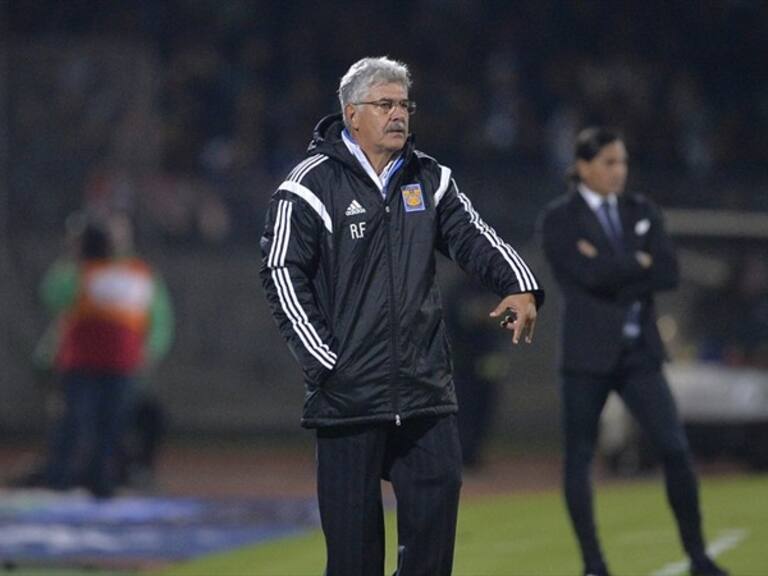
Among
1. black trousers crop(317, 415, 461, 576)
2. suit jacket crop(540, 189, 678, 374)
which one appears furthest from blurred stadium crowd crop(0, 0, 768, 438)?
black trousers crop(317, 415, 461, 576)

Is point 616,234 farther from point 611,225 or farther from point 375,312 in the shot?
point 375,312

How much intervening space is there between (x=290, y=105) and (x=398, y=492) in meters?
18.9

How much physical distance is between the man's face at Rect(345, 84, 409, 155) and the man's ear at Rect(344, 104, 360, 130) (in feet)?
0.13

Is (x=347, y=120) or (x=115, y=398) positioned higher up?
(x=347, y=120)

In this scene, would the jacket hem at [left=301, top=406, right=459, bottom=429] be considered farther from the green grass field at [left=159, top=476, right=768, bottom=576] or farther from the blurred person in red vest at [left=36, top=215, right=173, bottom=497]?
the blurred person in red vest at [left=36, top=215, right=173, bottom=497]

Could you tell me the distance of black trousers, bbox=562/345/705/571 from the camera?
30.3 feet

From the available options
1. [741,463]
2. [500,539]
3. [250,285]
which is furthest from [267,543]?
[250,285]

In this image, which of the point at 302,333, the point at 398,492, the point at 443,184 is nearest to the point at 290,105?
the point at 443,184

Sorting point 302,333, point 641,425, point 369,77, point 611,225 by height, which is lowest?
point 641,425

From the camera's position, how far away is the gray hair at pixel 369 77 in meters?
6.63

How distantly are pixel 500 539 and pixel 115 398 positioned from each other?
4.41 meters

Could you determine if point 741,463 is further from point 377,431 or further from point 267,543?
point 377,431

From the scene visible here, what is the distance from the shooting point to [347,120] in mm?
6742

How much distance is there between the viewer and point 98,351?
15.4 meters
